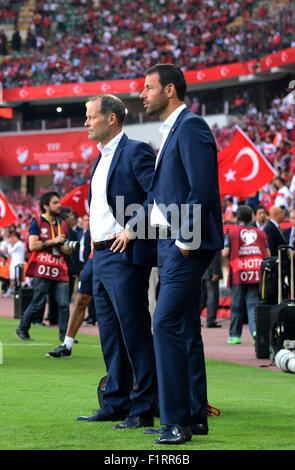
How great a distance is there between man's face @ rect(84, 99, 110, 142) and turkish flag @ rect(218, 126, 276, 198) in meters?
12.2

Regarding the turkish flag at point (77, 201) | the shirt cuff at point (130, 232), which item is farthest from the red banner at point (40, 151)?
the shirt cuff at point (130, 232)

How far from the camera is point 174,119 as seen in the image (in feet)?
18.2

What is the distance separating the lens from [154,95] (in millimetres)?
5578

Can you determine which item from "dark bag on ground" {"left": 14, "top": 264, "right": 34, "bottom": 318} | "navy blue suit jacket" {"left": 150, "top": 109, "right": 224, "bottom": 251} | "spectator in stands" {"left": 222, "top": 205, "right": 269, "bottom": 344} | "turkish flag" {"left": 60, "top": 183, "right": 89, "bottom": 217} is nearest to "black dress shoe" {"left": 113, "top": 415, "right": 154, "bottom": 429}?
"navy blue suit jacket" {"left": 150, "top": 109, "right": 224, "bottom": 251}

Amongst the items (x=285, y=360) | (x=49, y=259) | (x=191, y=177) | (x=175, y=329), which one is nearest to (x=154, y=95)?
(x=191, y=177)

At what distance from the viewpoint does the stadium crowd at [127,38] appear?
131 feet

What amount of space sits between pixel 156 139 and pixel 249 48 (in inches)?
305

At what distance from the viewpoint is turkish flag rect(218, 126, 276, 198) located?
18422 millimetres

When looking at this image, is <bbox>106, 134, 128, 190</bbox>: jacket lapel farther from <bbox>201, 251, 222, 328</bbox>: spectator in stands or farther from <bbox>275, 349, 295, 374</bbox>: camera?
<bbox>201, 251, 222, 328</bbox>: spectator in stands

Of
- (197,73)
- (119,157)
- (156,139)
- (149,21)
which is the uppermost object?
(149,21)

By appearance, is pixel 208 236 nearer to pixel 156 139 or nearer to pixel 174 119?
pixel 174 119

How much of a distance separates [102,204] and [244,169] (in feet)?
40.7

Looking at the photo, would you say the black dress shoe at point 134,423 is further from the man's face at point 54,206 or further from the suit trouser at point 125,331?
the man's face at point 54,206
